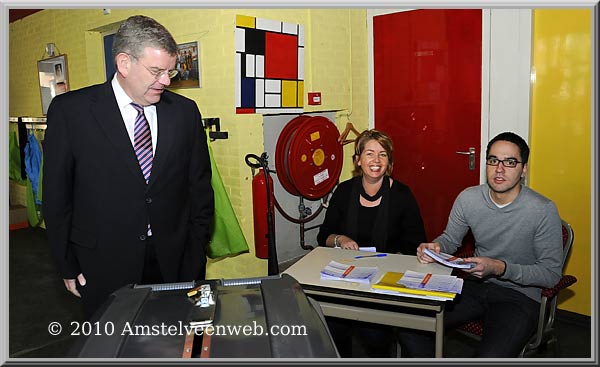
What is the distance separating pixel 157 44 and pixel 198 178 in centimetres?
61

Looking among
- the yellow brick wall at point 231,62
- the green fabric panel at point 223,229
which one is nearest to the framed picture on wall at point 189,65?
the yellow brick wall at point 231,62

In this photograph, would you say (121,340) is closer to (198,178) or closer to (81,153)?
(81,153)

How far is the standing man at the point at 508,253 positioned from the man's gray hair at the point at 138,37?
147 centimetres

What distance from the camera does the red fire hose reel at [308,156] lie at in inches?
152

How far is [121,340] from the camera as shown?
3.84 ft

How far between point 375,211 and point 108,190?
1478 millimetres

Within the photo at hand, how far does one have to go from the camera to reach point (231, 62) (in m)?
3.55

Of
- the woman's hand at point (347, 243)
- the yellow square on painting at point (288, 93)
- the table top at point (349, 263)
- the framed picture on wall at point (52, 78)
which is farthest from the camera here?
the framed picture on wall at point (52, 78)

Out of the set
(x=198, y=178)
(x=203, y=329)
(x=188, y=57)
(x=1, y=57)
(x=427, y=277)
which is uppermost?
(x=188, y=57)

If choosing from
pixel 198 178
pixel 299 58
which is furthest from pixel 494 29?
pixel 198 178

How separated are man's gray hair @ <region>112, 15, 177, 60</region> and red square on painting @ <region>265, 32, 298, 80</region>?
1.90m

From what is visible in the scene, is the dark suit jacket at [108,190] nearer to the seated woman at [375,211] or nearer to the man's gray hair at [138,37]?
the man's gray hair at [138,37]

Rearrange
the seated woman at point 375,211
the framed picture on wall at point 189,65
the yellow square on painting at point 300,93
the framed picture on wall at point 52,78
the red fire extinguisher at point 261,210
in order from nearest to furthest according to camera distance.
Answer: the seated woman at point 375,211 < the red fire extinguisher at point 261,210 < the framed picture on wall at point 189,65 < the yellow square on painting at point 300,93 < the framed picture on wall at point 52,78

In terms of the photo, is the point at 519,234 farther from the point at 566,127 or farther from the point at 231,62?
the point at 231,62
